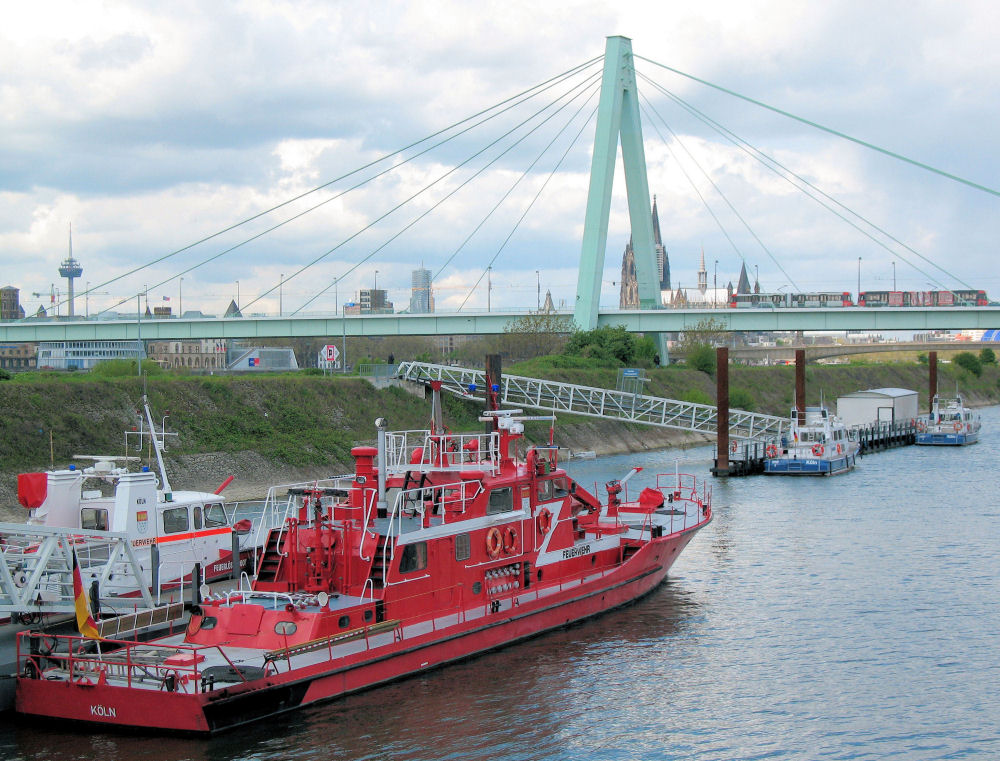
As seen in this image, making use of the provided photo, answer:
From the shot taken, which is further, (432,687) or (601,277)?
(601,277)

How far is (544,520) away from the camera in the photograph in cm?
2309

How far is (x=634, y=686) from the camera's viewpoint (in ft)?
64.8

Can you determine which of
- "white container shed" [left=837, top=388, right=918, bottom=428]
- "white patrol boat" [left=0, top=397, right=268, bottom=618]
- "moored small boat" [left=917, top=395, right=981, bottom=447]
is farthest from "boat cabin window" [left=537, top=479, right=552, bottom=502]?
"white container shed" [left=837, top=388, right=918, bottom=428]

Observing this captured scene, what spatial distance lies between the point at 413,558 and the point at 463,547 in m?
1.31

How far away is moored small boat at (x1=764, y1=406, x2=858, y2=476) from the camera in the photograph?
50.4 metres

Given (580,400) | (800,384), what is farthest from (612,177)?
(800,384)

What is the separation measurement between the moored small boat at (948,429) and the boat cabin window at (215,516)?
54247 mm

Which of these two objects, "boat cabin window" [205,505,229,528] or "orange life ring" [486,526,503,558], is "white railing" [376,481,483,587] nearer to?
"orange life ring" [486,526,503,558]

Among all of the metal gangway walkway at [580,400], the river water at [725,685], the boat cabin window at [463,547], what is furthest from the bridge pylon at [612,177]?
the boat cabin window at [463,547]

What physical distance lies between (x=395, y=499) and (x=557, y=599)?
14.4 ft

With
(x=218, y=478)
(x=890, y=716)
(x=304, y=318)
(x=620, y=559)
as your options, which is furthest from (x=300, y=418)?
(x=890, y=716)

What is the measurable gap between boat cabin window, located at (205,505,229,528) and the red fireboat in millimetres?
2726

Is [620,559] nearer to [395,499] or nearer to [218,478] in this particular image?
[395,499]

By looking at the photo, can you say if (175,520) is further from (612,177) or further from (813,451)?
(612,177)
